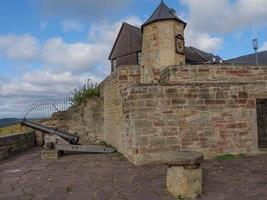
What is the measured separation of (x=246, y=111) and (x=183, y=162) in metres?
5.10

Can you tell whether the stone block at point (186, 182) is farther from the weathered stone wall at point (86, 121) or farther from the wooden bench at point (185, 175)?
the weathered stone wall at point (86, 121)

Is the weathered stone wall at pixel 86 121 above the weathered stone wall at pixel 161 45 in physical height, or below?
below

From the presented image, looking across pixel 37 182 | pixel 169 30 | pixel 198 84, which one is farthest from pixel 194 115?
pixel 169 30

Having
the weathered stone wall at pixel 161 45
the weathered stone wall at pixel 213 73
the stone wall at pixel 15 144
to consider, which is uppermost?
the weathered stone wall at pixel 161 45

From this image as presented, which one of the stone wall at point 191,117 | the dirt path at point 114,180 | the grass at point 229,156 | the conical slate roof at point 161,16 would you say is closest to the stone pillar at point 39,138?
the dirt path at point 114,180

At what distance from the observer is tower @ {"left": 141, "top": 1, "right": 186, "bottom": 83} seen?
15.2 m

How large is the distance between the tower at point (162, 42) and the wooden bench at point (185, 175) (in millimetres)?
9489

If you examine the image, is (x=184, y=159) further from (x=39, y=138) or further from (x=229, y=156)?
(x=39, y=138)

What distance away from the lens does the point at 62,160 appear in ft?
33.8

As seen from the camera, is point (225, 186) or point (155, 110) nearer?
point (225, 186)

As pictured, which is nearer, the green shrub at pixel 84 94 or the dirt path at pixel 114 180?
the dirt path at pixel 114 180

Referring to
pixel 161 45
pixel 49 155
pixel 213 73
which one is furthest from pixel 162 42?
pixel 49 155

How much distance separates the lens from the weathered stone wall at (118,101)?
1082 centimetres

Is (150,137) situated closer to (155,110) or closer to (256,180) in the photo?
(155,110)
